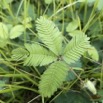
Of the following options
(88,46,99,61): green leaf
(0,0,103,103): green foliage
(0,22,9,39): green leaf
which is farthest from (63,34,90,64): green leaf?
(0,22,9,39): green leaf

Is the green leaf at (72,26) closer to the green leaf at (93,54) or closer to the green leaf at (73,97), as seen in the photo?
the green leaf at (93,54)

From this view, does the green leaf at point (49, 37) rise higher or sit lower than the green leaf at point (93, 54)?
higher

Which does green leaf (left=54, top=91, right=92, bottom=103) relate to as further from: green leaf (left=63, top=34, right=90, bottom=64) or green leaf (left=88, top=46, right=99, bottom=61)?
green leaf (left=63, top=34, right=90, bottom=64)

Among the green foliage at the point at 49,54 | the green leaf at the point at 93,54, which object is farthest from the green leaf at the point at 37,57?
the green leaf at the point at 93,54

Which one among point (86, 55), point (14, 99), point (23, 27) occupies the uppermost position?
point (23, 27)

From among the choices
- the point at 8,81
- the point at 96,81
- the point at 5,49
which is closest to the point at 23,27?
the point at 5,49

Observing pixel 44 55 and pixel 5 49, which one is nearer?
pixel 44 55

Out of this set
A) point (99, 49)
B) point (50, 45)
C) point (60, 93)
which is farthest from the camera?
point (99, 49)

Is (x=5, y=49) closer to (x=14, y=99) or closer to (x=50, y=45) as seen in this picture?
(x=14, y=99)

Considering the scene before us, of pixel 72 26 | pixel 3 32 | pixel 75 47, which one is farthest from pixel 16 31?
pixel 75 47
